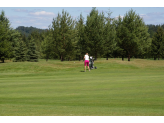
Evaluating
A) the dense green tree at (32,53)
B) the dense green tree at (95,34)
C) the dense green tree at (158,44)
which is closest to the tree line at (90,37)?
the dense green tree at (95,34)

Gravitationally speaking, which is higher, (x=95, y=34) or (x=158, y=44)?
(x=95, y=34)

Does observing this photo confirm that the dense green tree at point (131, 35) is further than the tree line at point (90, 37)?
Yes

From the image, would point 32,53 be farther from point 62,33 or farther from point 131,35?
point 131,35

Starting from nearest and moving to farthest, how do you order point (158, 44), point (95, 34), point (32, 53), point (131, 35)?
point (95, 34), point (131, 35), point (158, 44), point (32, 53)

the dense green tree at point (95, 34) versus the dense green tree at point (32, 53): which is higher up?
the dense green tree at point (95, 34)

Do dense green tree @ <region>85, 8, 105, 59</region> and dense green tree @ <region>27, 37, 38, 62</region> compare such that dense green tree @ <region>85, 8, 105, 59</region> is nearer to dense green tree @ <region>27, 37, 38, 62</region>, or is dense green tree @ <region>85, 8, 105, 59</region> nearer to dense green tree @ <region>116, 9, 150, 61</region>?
dense green tree @ <region>116, 9, 150, 61</region>

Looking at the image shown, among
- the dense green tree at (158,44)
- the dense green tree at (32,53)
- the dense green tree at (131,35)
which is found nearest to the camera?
the dense green tree at (131,35)

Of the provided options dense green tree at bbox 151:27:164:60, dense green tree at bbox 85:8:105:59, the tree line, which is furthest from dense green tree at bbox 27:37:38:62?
dense green tree at bbox 151:27:164:60

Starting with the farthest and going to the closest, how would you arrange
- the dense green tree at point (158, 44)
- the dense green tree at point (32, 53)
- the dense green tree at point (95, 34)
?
1. the dense green tree at point (32, 53)
2. the dense green tree at point (158, 44)
3. the dense green tree at point (95, 34)

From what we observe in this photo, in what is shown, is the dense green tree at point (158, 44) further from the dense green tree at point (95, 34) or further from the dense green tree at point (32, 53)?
the dense green tree at point (32, 53)

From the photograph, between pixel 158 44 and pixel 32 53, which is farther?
pixel 32 53

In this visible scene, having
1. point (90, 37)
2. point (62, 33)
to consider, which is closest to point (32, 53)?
point (62, 33)
